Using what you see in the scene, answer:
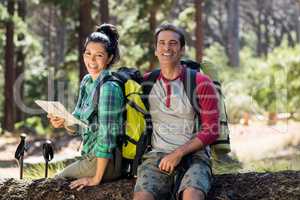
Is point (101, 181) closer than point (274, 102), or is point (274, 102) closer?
point (101, 181)

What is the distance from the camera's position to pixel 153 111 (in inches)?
153

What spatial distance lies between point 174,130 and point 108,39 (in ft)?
2.75

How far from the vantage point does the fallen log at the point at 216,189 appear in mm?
3770

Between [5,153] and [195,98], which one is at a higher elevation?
[195,98]

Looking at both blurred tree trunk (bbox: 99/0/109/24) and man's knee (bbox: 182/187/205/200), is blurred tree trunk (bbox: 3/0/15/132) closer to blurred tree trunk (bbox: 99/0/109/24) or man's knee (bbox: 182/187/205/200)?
blurred tree trunk (bbox: 99/0/109/24)

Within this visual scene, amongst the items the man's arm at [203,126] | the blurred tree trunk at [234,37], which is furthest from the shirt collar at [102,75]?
the blurred tree trunk at [234,37]

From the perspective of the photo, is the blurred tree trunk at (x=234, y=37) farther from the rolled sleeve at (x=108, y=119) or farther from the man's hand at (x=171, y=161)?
the man's hand at (x=171, y=161)

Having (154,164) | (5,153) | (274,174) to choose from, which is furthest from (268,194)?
(5,153)

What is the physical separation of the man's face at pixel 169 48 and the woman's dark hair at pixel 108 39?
37 cm

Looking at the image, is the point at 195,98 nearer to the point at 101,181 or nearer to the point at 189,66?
the point at 189,66

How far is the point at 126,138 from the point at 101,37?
2.43 feet

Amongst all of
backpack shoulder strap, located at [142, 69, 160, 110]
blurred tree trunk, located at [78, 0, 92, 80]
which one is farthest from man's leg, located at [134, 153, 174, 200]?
blurred tree trunk, located at [78, 0, 92, 80]

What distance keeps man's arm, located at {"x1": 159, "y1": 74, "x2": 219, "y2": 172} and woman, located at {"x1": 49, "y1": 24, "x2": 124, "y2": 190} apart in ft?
1.48

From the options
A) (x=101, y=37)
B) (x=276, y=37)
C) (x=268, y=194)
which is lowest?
(x=268, y=194)
